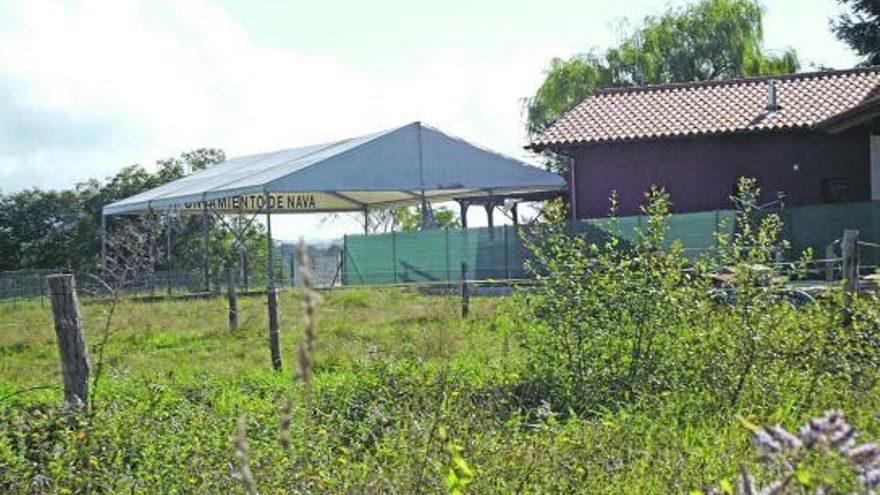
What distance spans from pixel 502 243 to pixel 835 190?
7.98 m

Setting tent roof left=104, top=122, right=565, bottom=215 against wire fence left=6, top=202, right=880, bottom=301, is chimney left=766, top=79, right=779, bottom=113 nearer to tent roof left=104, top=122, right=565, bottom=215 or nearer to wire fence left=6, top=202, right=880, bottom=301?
wire fence left=6, top=202, right=880, bottom=301

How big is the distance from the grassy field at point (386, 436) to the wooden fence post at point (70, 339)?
0.74 feet

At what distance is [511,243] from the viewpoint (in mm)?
29875

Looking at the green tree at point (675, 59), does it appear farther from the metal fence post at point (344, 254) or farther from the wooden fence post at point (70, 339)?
the wooden fence post at point (70, 339)

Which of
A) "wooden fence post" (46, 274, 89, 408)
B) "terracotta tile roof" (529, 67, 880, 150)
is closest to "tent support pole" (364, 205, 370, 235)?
"terracotta tile roof" (529, 67, 880, 150)

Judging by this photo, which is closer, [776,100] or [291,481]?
[291,481]

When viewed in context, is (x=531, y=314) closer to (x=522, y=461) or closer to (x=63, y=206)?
(x=522, y=461)

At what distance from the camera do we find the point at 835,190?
28.7m

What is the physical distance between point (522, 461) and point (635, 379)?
2.45m

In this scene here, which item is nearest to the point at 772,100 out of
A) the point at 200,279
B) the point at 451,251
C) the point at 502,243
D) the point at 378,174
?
the point at 502,243

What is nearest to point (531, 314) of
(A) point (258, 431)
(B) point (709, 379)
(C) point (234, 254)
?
(B) point (709, 379)

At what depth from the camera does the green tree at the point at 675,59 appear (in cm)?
4331

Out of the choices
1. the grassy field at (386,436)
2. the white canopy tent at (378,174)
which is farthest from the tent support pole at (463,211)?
the grassy field at (386,436)

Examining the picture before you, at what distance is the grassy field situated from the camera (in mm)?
5137
